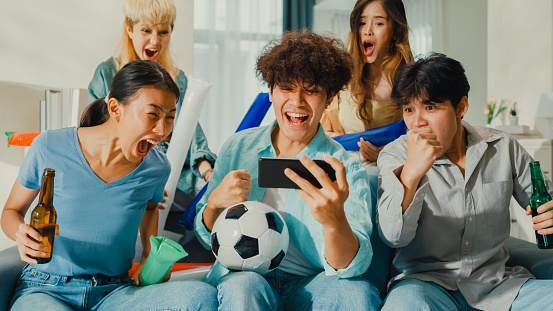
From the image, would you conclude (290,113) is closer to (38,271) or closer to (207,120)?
(38,271)

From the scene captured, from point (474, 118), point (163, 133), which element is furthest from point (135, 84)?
point (474, 118)

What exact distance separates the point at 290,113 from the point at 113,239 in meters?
0.64

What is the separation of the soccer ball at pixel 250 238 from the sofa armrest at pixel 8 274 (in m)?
0.58

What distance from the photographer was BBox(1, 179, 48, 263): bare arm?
51.6 inches

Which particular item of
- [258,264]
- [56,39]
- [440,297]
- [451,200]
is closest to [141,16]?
[56,39]

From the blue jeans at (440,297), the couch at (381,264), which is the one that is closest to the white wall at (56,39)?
the couch at (381,264)

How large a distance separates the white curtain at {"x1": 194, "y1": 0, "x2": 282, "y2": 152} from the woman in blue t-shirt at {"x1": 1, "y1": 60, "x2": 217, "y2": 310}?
14.1 ft

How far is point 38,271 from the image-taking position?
1.49 m

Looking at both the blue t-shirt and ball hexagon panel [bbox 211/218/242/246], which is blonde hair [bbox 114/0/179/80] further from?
ball hexagon panel [bbox 211/218/242/246]

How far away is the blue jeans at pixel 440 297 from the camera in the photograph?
4.55ft

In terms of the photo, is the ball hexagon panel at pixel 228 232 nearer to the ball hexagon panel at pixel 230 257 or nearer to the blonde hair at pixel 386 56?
the ball hexagon panel at pixel 230 257

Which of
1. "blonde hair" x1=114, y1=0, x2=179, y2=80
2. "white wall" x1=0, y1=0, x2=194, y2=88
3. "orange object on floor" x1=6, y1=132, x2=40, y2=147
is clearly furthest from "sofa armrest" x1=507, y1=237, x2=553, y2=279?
"white wall" x1=0, y1=0, x2=194, y2=88

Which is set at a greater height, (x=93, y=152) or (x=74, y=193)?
(x=93, y=152)

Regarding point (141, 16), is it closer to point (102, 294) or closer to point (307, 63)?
point (307, 63)
